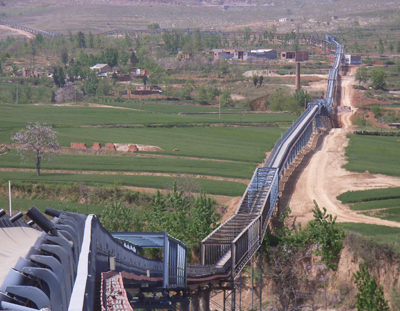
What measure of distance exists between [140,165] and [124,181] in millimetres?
7007

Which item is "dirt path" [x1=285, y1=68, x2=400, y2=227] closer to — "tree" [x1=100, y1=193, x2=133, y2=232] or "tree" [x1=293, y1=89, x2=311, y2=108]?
"tree" [x1=100, y1=193, x2=133, y2=232]

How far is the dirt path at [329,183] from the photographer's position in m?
38.2

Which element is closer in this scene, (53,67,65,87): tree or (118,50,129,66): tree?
(53,67,65,87): tree

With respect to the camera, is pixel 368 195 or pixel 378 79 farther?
pixel 378 79

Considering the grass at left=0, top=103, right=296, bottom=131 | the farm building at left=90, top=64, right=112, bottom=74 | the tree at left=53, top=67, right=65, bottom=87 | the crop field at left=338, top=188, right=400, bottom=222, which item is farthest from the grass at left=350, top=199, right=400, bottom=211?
the farm building at left=90, top=64, right=112, bottom=74

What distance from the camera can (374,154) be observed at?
60000 mm

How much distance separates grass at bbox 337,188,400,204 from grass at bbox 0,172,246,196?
7845 mm

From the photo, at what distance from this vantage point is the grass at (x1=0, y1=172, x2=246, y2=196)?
150ft

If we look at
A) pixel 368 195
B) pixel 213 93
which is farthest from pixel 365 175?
pixel 213 93

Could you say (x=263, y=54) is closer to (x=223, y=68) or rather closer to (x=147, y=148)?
(x=223, y=68)

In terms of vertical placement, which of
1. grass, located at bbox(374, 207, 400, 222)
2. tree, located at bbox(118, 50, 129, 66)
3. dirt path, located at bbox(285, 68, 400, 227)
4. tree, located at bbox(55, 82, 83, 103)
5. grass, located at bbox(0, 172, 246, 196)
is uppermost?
tree, located at bbox(118, 50, 129, 66)

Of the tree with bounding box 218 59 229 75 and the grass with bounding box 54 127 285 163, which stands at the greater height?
the tree with bounding box 218 59 229 75

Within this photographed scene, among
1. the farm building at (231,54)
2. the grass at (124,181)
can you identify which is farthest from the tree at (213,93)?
the grass at (124,181)

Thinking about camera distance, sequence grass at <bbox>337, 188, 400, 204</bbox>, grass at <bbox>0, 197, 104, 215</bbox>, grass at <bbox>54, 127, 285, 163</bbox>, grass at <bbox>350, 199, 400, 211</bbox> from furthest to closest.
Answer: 1. grass at <bbox>54, 127, 285, 163</bbox>
2. grass at <bbox>337, 188, 400, 204</bbox>
3. grass at <bbox>0, 197, 104, 215</bbox>
4. grass at <bbox>350, 199, 400, 211</bbox>
